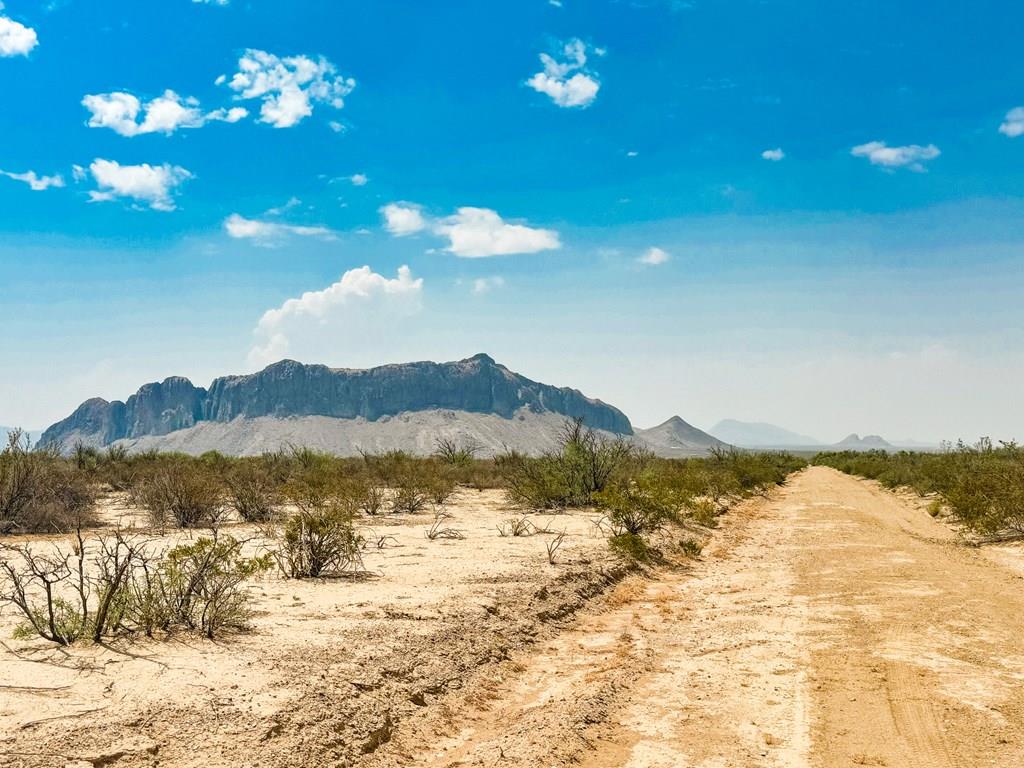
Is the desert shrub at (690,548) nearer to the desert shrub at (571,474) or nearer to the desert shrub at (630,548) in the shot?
the desert shrub at (630,548)

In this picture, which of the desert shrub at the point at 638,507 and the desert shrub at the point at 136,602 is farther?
the desert shrub at the point at 638,507

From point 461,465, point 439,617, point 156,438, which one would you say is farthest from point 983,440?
point 156,438

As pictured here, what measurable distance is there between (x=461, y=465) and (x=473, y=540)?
23849mm

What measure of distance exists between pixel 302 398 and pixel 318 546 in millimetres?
167062

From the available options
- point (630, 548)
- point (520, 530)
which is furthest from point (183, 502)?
point (630, 548)

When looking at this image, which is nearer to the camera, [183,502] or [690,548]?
[690,548]

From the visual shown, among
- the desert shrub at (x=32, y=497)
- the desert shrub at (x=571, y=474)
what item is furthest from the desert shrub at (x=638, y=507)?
the desert shrub at (x=32, y=497)

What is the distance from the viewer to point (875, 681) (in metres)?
7.08


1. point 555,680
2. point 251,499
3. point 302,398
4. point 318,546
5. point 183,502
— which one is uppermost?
point 302,398

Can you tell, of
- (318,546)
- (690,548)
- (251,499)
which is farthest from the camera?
(251,499)

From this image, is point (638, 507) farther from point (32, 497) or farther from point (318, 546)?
point (32, 497)

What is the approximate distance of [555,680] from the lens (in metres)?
7.69

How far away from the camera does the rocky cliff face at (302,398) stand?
171625 millimetres

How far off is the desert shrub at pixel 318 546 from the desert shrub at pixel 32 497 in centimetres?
714
